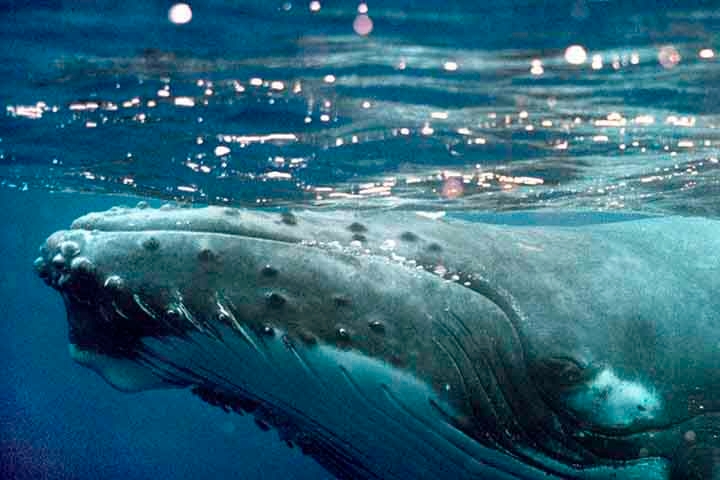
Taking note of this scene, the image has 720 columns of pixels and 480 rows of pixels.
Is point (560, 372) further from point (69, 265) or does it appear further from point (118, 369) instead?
point (69, 265)

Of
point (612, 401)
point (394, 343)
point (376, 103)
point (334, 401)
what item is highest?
point (376, 103)

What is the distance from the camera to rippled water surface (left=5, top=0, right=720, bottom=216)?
7.20m

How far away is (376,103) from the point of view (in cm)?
940

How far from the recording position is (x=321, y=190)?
1473 centimetres

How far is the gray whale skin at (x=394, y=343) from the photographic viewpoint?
4668 millimetres

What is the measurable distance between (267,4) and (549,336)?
14.3ft

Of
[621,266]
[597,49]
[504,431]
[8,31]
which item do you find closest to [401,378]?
[504,431]

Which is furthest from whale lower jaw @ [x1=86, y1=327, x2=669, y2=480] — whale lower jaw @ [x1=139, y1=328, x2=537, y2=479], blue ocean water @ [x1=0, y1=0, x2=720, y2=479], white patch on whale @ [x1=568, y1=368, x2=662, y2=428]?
blue ocean water @ [x1=0, y1=0, x2=720, y2=479]

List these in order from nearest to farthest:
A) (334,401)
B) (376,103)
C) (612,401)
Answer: (334,401) → (612,401) → (376,103)

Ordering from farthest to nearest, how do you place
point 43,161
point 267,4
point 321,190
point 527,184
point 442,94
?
point 43,161, point 321,190, point 527,184, point 442,94, point 267,4

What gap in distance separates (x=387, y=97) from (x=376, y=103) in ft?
0.95

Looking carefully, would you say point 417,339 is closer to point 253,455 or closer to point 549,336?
point 549,336

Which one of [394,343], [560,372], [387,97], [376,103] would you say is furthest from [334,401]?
[376,103]

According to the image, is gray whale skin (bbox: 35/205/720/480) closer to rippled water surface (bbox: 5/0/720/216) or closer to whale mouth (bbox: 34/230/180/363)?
whale mouth (bbox: 34/230/180/363)
